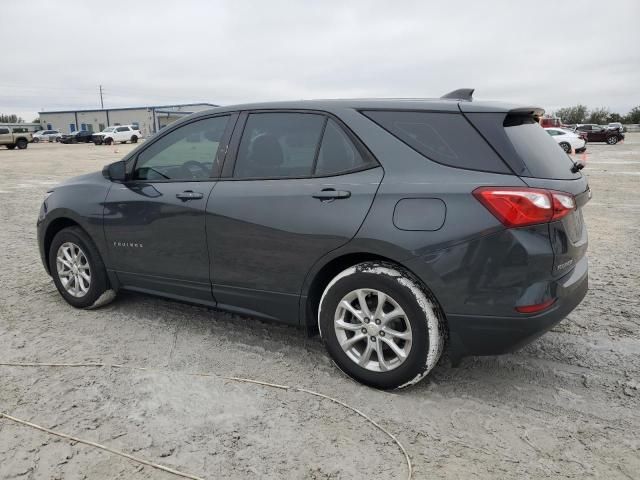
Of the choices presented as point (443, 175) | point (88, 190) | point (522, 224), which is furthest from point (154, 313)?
point (522, 224)

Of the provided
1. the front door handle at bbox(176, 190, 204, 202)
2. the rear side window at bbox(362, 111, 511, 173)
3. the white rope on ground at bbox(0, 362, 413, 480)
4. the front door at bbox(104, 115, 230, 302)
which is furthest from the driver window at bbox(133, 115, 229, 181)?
the white rope on ground at bbox(0, 362, 413, 480)

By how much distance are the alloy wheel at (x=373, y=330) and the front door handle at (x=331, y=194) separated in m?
0.55

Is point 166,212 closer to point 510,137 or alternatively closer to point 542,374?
point 510,137

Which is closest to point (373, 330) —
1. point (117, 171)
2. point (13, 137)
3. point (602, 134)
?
point (117, 171)

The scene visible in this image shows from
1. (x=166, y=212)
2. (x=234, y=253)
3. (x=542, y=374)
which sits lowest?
(x=542, y=374)

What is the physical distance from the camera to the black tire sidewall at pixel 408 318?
2801 mm

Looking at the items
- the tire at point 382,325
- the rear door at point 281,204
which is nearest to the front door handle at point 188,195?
the rear door at point 281,204

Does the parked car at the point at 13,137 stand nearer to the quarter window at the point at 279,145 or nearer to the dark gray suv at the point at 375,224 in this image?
the dark gray suv at the point at 375,224

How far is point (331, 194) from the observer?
302 cm

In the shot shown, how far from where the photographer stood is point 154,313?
4.32 metres

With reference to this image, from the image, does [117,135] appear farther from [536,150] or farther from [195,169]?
[536,150]

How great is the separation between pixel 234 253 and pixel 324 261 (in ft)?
2.26

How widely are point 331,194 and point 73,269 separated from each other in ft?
8.48

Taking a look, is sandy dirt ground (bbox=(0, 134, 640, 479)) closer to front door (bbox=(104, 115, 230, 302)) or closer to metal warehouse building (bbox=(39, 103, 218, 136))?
front door (bbox=(104, 115, 230, 302))
